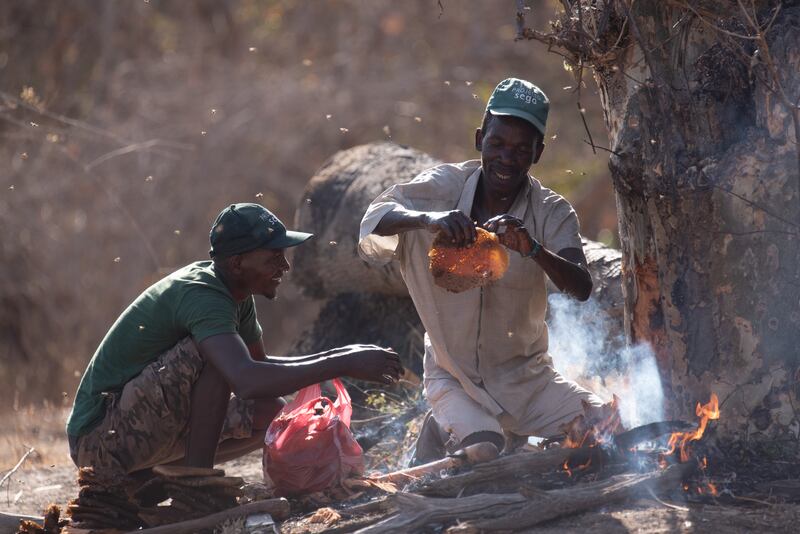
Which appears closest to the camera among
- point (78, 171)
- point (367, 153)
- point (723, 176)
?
point (723, 176)

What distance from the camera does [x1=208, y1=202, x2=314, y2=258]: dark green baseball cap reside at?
13.7 feet

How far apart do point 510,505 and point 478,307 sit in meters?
1.03

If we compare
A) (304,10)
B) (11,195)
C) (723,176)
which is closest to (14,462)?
(723,176)

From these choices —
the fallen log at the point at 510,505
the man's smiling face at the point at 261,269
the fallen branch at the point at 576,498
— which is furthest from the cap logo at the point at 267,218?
the fallen branch at the point at 576,498

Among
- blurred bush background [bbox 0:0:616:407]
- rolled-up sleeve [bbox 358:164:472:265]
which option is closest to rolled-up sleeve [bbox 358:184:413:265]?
rolled-up sleeve [bbox 358:164:472:265]

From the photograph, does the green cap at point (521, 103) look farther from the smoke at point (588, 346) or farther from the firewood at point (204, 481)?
the firewood at point (204, 481)

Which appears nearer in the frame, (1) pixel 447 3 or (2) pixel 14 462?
(2) pixel 14 462

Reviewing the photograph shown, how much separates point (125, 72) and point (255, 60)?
2083mm

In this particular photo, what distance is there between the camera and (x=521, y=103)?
14.3 ft

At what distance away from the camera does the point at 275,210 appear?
13.4m

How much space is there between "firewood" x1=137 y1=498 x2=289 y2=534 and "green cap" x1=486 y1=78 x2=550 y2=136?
179 cm

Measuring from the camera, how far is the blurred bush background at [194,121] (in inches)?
436

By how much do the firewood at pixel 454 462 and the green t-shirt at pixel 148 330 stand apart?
2.85 ft

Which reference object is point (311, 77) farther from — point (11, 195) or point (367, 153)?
point (367, 153)
